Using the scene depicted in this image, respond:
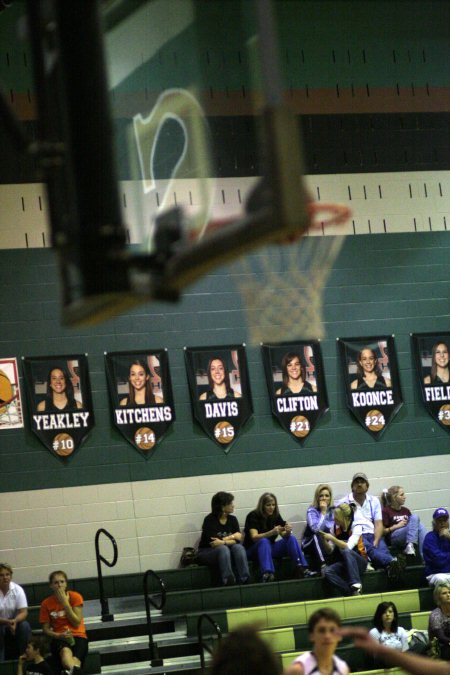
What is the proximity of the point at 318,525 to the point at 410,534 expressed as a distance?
1.13 m

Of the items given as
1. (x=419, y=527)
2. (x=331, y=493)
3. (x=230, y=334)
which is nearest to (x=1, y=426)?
(x=230, y=334)

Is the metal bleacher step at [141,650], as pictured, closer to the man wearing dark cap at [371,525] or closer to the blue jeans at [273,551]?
the blue jeans at [273,551]

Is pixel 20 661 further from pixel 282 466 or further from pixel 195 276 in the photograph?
pixel 195 276

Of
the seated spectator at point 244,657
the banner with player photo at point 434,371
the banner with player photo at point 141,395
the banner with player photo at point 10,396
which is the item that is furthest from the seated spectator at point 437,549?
the seated spectator at point 244,657

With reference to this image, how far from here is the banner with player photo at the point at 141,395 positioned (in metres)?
12.9

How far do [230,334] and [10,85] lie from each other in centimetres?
379

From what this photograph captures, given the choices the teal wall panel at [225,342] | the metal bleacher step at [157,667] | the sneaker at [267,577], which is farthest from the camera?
the teal wall panel at [225,342]

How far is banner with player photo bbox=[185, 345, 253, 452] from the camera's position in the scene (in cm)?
1311

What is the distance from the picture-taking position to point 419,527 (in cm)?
1297

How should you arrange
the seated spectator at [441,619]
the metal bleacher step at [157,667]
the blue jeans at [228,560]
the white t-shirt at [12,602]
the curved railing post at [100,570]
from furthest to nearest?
1. the blue jeans at [228,560]
2. the curved railing post at [100,570]
3. the white t-shirt at [12,602]
4. the seated spectator at [441,619]
5. the metal bleacher step at [157,667]

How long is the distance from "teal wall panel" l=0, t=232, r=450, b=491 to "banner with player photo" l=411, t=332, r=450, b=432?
10cm

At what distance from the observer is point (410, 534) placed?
12.9 m

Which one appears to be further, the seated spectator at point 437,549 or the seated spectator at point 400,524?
the seated spectator at point 400,524

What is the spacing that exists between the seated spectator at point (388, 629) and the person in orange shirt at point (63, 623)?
9.06ft
